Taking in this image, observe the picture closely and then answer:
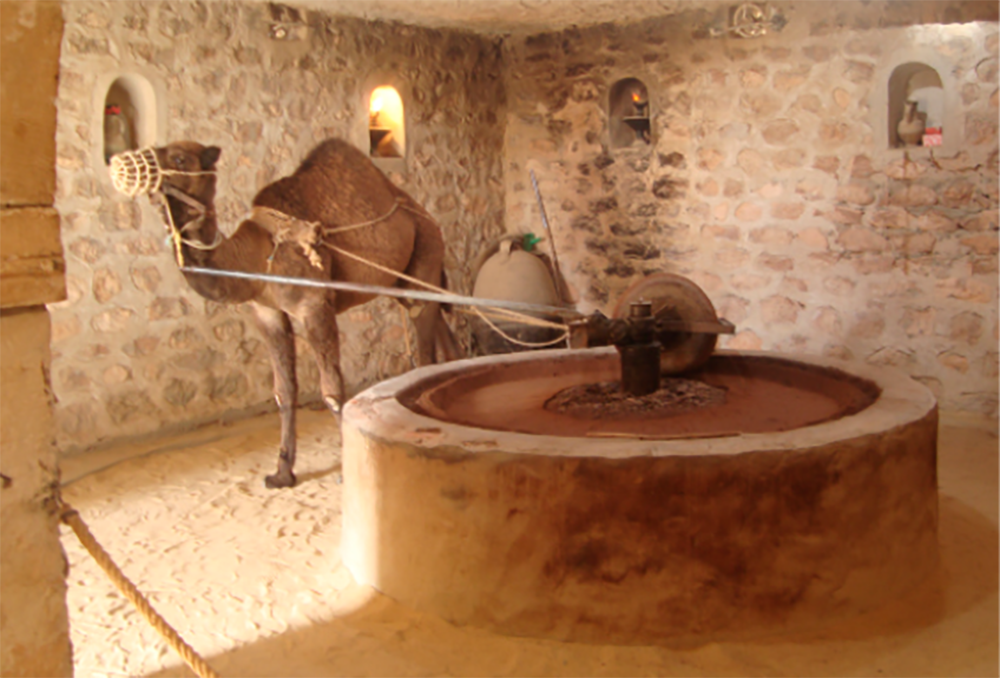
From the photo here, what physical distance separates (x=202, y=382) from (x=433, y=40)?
3040mm

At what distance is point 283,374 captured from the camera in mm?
4117

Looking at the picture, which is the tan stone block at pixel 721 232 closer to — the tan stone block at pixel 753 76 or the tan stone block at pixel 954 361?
the tan stone block at pixel 753 76

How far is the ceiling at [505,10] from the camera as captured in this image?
210 inches

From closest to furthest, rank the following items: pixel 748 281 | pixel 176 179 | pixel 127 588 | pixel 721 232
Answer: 1. pixel 127 588
2. pixel 176 179
3. pixel 748 281
4. pixel 721 232

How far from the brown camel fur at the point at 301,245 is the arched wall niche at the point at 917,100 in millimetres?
2788

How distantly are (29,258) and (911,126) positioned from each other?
4.83 meters

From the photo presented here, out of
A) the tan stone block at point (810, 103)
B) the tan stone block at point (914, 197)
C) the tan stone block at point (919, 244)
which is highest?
the tan stone block at point (810, 103)

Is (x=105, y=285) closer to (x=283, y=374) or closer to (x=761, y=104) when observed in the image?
(x=283, y=374)

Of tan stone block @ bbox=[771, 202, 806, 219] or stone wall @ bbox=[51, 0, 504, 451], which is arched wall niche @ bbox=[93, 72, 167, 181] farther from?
tan stone block @ bbox=[771, 202, 806, 219]

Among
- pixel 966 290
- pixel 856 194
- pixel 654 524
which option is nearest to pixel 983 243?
pixel 966 290

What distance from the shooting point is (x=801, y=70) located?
5.28 meters

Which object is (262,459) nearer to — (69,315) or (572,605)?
(69,315)

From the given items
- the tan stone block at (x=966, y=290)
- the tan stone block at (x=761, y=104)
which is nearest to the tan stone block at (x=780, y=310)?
the tan stone block at (x=966, y=290)

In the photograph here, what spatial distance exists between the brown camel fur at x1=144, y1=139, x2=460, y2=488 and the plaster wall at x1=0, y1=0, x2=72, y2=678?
2.06 meters
